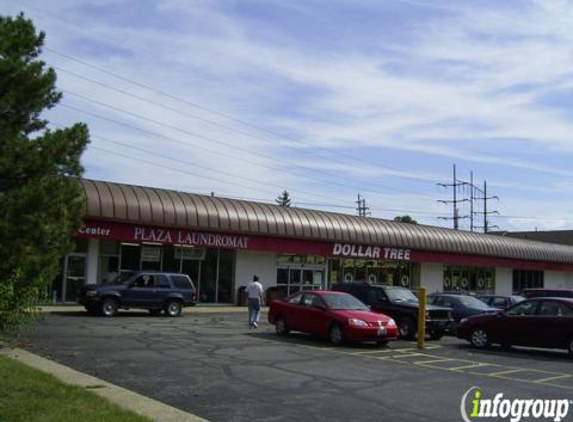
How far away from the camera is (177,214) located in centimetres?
3130

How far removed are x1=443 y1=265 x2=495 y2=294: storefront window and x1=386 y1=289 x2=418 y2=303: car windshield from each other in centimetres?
2459

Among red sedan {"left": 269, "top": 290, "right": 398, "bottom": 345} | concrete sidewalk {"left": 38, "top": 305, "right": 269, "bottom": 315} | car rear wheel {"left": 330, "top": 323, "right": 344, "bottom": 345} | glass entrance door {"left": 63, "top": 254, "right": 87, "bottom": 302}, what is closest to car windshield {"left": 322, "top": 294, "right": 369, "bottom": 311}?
red sedan {"left": 269, "top": 290, "right": 398, "bottom": 345}

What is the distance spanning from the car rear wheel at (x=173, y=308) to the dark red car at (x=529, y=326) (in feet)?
38.3

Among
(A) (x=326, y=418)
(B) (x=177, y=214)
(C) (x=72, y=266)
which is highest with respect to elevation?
(B) (x=177, y=214)

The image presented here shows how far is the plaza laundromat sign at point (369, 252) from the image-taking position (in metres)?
38.0

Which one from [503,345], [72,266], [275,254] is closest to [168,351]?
[503,345]

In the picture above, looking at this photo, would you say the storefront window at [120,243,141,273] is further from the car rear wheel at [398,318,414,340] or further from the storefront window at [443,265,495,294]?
the storefront window at [443,265,495,294]

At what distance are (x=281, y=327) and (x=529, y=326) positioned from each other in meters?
6.85

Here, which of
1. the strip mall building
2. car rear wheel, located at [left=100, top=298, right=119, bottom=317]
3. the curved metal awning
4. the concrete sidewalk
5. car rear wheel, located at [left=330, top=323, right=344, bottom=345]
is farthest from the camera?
the strip mall building

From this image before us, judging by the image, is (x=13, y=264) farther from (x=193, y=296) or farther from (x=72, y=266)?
(x=72, y=266)

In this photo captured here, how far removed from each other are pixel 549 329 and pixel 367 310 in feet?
15.5

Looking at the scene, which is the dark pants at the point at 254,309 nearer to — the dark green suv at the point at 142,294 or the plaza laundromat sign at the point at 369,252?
the dark green suv at the point at 142,294

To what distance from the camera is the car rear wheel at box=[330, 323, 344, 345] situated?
58.1 feet

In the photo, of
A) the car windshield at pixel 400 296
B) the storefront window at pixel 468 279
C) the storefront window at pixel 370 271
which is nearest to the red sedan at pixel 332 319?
the car windshield at pixel 400 296
